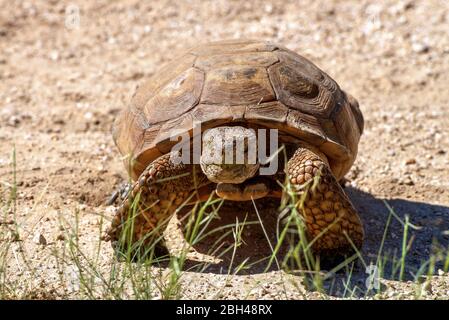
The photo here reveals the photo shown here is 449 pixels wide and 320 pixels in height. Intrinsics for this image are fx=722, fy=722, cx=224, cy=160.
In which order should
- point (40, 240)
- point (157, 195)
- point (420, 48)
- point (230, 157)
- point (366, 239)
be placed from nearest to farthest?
point (230, 157), point (157, 195), point (40, 240), point (366, 239), point (420, 48)

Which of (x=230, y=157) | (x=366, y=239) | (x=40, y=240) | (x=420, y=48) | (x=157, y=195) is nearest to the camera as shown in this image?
(x=230, y=157)

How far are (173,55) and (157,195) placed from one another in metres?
3.70

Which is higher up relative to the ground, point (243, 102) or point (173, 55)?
point (243, 102)

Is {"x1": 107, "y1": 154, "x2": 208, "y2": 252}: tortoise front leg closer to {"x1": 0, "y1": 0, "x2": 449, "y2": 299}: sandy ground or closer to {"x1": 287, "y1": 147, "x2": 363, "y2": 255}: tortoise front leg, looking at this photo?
{"x1": 0, "y1": 0, "x2": 449, "y2": 299}: sandy ground

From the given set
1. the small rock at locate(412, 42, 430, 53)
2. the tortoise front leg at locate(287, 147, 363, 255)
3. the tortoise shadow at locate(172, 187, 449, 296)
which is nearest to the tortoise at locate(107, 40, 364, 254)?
the tortoise front leg at locate(287, 147, 363, 255)

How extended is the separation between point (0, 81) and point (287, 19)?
320cm

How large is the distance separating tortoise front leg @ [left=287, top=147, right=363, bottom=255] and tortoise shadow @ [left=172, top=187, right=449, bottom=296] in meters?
0.16

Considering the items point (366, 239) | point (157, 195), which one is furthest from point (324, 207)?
point (157, 195)

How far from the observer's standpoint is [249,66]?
4.20 meters

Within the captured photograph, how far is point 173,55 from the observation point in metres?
7.38

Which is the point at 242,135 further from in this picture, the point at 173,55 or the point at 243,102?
the point at 173,55

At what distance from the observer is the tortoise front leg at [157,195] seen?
3.89 m

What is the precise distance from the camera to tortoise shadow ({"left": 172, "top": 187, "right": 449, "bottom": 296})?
388 centimetres

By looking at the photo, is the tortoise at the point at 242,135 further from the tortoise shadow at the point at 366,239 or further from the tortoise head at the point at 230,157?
the tortoise shadow at the point at 366,239
